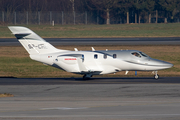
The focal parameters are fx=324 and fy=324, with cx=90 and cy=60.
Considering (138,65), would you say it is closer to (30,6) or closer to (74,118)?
(74,118)

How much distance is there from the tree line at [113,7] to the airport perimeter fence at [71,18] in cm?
58

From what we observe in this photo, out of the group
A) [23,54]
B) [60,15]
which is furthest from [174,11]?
[23,54]

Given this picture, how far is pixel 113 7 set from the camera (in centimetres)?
9400

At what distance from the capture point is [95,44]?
45.7 meters

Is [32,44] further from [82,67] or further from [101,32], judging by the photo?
[101,32]

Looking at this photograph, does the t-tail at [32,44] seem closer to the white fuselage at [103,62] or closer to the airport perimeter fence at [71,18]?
the white fuselage at [103,62]

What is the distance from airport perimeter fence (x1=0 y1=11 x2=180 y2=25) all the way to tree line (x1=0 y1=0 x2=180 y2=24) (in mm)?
581

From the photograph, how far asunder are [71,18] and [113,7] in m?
13.4

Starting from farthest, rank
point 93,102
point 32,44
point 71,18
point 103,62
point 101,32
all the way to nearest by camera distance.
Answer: point 71,18, point 101,32, point 32,44, point 103,62, point 93,102

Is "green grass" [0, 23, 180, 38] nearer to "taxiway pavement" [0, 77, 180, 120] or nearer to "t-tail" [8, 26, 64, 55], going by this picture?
"t-tail" [8, 26, 64, 55]

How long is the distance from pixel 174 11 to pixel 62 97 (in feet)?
270

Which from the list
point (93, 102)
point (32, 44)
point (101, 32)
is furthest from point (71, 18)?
point (93, 102)

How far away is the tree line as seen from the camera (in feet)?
305

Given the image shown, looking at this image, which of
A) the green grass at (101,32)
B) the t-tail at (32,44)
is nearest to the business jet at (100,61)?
the t-tail at (32,44)
